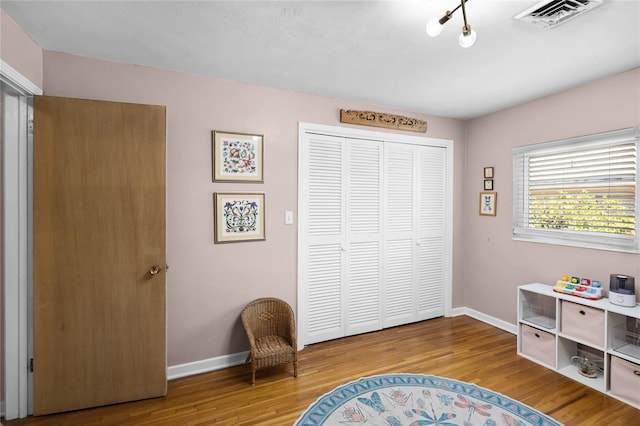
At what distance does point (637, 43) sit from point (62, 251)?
3.96m

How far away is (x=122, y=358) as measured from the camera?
A: 2178mm

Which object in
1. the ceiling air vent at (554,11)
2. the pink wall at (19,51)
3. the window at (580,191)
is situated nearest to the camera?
the ceiling air vent at (554,11)

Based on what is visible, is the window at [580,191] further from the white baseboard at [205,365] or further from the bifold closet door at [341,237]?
the white baseboard at [205,365]

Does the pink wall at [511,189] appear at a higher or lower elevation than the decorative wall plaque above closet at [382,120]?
lower

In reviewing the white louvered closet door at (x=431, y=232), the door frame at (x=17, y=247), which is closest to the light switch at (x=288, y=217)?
the white louvered closet door at (x=431, y=232)

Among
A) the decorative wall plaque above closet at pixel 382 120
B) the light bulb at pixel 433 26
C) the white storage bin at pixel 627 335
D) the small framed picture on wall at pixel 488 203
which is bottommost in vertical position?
the white storage bin at pixel 627 335

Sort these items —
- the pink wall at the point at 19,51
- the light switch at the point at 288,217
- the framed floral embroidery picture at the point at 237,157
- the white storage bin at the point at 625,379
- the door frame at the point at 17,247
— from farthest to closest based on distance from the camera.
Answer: the light switch at the point at 288,217, the framed floral embroidery picture at the point at 237,157, the white storage bin at the point at 625,379, the door frame at the point at 17,247, the pink wall at the point at 19,51

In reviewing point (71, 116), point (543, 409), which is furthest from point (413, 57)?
point (543, 409)

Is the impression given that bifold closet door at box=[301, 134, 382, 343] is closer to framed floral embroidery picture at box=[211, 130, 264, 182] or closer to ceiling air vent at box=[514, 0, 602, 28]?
framed floral embroidery picture at box=[211, 130, 264, 182]

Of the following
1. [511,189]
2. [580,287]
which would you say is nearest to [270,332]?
[580,287]

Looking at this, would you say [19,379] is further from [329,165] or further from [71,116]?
[329,165]

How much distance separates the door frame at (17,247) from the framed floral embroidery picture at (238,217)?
1193mm

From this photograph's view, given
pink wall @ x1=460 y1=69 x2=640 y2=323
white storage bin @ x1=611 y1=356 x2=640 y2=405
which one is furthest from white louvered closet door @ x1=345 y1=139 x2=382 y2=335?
white storage bin @ x1=611 y1=356 x2=640 y2=405

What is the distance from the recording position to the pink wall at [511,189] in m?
2.56
